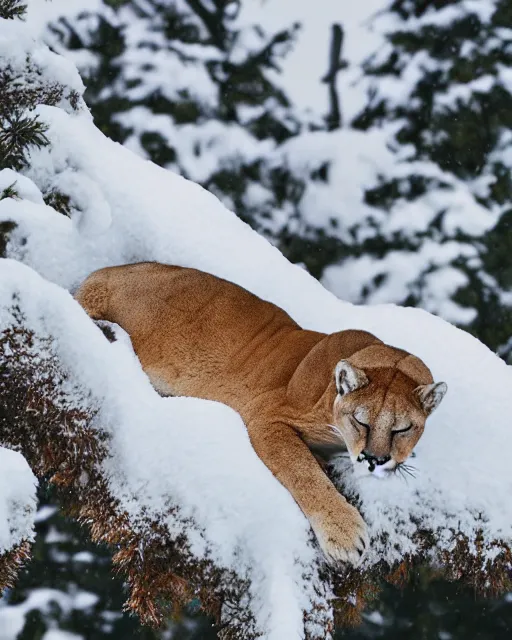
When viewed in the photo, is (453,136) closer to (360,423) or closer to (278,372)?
(278,372)

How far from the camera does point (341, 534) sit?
9.83 feet

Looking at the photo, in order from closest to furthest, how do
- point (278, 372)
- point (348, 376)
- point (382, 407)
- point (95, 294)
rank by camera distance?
1. point (382, 407)
2. point (348, 376)
3. point (278, 372)
4. point (95, 294)

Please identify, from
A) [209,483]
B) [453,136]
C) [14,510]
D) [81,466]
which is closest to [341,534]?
[209,483]

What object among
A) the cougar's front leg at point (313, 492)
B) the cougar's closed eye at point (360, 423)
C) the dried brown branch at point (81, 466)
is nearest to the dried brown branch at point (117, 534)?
the dried brown branch at point (81, 466)

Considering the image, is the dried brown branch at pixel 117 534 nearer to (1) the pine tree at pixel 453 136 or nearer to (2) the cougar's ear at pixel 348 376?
(2) the cougar's ear at pixel 348 376

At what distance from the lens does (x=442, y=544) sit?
3158 millimetres

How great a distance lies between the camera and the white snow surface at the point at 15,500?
109 inches

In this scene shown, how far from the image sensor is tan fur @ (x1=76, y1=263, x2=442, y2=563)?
10.8 feet

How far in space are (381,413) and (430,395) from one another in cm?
23

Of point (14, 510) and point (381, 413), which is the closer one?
point (14, 510)

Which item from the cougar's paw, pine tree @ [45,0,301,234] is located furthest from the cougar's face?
pine tree @ [45,0,301,234]

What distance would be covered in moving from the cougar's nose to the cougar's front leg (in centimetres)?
17

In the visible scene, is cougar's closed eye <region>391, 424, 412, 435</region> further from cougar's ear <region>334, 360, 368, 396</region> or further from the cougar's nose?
cougar's ear <region>334, 360, 368, 396</region>

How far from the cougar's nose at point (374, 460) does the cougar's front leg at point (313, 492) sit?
0.17 meters
